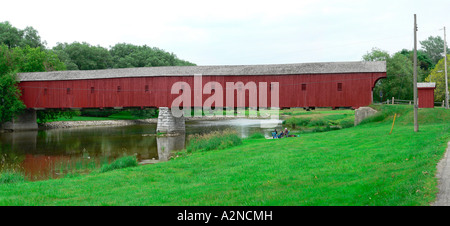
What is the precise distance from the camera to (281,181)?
8.76 metres

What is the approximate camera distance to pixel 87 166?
16.6 meters

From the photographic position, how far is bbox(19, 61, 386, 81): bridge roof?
29.5 meters

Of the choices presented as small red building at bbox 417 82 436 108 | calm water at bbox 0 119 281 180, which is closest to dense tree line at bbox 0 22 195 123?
calm water at bbox 0 119 281 180

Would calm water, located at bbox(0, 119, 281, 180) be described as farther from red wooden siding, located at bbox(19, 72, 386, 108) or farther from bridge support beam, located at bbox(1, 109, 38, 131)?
bridge support beam, located at bbox(1, 109, 38, 131)

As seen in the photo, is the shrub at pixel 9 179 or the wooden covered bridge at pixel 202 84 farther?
the wooden covered bridge at pixel 202 84

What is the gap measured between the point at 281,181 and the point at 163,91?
26.1 meters

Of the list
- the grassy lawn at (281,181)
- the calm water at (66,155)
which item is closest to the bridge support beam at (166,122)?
the calm water at (66,155)

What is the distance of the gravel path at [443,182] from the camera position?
5602 mm

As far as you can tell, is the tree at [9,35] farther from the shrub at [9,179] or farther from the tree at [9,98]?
A: the shrub at [9,179]

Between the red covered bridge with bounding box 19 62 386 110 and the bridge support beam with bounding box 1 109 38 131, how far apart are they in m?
3.15

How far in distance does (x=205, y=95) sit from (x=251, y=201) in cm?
2605

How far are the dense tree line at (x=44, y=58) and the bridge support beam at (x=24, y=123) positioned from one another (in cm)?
159
